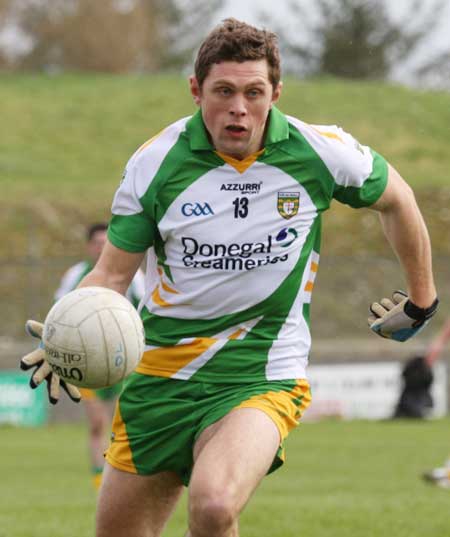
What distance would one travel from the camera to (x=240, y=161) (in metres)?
5.39

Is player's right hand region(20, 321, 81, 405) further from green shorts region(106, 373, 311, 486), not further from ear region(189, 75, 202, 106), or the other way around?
ear region(189, 75, 202, 106)

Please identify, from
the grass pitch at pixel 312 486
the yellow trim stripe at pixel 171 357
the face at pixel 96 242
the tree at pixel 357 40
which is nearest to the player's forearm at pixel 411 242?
the yellow trim stripe at pixel 171 357

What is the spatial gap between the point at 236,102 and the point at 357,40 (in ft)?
152

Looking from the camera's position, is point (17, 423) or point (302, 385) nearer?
point (302, 385)

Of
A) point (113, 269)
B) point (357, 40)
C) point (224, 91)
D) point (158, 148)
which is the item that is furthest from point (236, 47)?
point (357, 40)

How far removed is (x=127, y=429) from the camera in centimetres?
549

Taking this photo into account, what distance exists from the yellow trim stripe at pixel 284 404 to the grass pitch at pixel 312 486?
2794 millimetres

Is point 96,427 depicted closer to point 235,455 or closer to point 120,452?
point 120,452

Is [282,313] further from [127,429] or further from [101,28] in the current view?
[101,28]

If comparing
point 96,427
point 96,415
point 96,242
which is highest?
point 96,242

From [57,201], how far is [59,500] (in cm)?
1875

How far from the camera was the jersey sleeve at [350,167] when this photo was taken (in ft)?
17.7

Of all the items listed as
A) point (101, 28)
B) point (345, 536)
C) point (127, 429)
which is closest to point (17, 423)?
point (345, 536)

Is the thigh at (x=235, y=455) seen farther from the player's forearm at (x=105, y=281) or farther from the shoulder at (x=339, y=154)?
the shoulder at (x=339, y=154)
